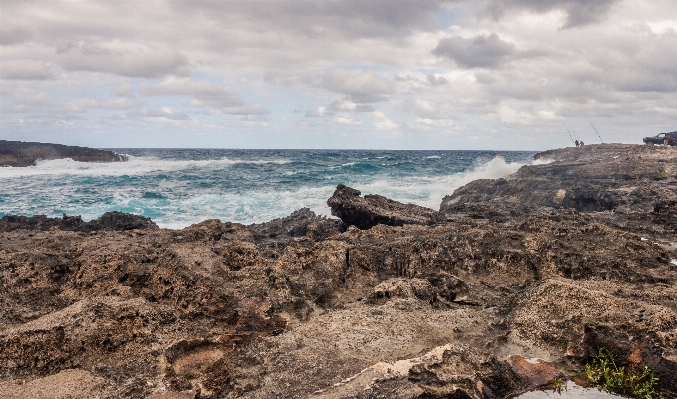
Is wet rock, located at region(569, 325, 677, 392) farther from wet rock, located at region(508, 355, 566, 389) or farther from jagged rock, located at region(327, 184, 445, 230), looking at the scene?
jagged rock, located at region(327, 184, 445, 230)

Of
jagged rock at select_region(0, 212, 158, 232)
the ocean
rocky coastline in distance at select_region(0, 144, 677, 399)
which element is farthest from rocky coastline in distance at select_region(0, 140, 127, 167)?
rocky coastline in distance at select_region(0, 144, 677, 399)

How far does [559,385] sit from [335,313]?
6.93 ft

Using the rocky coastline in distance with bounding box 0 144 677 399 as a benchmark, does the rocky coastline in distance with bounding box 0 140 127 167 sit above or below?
above

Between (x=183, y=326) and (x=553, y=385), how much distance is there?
11.4ft

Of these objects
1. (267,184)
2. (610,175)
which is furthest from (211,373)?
(267,184)

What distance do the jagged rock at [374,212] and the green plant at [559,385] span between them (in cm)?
601

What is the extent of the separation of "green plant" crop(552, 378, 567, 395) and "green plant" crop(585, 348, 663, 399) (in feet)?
0.80

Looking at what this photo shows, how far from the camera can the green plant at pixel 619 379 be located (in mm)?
3562

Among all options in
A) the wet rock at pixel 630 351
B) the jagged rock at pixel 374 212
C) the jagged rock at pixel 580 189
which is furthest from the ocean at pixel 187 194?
the wet rock at pixel 630 351

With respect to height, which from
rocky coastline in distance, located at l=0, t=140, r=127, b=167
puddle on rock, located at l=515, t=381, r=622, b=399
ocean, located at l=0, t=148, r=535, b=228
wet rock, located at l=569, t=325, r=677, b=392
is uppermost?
rocky coastline in distance, located at l=0, t=140, r=127, b=167

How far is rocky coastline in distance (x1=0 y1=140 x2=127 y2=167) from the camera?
167 ft

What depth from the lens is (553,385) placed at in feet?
12.1

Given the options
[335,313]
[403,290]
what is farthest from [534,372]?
[335,313]

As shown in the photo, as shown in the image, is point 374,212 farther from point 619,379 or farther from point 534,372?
point 619,379
